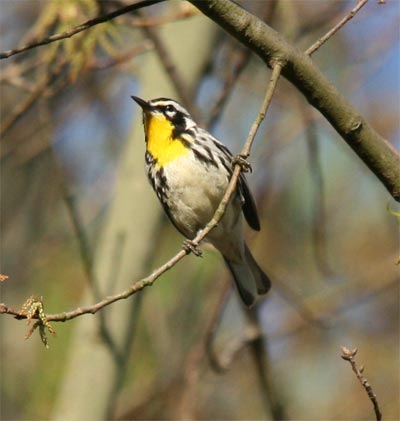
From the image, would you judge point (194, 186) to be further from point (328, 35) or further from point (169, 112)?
point (328, 35)

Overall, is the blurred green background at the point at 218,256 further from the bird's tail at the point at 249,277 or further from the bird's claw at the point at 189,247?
the bird's claw at the point at 189,247

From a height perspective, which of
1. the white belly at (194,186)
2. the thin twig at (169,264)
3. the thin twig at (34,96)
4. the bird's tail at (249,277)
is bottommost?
the thin twig at (169,264)

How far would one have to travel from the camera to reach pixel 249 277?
486 centimetres

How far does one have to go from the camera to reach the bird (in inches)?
173

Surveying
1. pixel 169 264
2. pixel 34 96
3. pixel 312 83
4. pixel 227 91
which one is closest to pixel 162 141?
pixel 227 91

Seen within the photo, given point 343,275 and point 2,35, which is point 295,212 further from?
point 2,35

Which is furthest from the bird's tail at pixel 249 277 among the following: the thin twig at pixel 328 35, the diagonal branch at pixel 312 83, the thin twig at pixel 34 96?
the thin twig at pixel 328 35

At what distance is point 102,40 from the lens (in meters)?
4.36

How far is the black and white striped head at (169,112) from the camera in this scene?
14.9 feet

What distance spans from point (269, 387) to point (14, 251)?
3461mm

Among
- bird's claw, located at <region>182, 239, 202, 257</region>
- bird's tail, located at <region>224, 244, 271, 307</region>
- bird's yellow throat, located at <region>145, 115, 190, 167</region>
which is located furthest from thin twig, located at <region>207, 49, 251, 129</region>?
bird's claw, located at <region>182, 239, 202, 257</region>

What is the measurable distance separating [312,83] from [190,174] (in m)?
1.58

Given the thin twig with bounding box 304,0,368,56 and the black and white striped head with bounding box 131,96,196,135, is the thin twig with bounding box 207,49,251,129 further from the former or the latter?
the thin twig with bounding box 304,0,368,56

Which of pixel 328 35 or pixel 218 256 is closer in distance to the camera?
pixel 328 35
